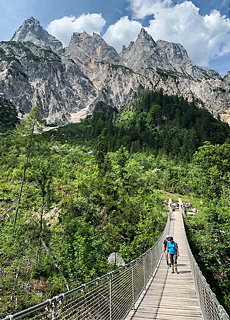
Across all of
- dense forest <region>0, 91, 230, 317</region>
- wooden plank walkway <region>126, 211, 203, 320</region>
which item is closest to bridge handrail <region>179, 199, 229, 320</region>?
wooden plank walkway <region>126, 211, 203, 320</region>

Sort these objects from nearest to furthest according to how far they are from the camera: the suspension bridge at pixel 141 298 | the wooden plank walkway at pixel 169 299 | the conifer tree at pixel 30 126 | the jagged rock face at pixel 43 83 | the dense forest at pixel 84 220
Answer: the suspension bridge at pixel 141 298
the wooden plank walkway at pixel 169 299
the dense forest at pixel 84 220
the conifer tree at pixel 30 126
the jagged rock face at pixel 43 83

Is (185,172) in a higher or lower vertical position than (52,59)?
lower

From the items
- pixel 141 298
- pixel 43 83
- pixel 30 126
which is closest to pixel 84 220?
pixel 30 126

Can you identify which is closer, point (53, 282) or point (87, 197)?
point (53, 282)

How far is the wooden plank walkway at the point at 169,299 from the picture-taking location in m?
5.48

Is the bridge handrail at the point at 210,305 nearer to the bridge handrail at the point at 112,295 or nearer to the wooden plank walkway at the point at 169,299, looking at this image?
the wooden plank walkway at the point at 169,299

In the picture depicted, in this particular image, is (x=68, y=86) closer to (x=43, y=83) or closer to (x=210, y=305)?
(x=43, y=83)

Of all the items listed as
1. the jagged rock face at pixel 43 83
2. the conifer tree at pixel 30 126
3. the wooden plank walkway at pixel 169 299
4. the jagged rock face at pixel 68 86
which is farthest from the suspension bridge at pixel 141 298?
the jagged rock face at pixel 43 83

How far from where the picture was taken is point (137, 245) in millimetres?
18969

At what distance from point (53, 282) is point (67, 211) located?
927 cm

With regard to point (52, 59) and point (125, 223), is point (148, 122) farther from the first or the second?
point (52, 59)

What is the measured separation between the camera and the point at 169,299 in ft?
21.5

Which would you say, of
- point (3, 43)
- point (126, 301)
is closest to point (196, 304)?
point (126, 301)

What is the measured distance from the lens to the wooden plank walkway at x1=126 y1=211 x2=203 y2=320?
5484 mm
